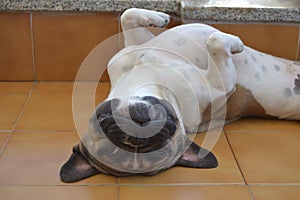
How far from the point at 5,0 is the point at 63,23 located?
0.23 m

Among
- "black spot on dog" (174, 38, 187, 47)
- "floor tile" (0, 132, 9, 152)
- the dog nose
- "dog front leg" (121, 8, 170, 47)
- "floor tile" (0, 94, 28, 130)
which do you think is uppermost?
"dog front leg" (121, 8, 170, 47)

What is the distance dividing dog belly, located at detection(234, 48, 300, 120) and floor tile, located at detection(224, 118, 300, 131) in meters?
0.03

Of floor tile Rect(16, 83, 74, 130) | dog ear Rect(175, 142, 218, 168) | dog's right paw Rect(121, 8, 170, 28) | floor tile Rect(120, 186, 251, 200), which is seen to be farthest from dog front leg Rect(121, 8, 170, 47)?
floor tile Rect(120, 186, 251, 200)

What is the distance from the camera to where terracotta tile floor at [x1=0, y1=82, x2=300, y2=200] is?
1451 mm

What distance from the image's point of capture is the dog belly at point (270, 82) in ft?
5.89

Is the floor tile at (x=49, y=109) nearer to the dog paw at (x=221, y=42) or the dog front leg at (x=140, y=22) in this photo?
the dog front leg at (x=140, y=22)

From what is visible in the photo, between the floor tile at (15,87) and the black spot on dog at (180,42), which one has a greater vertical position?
the black spot on dog at (180,42)

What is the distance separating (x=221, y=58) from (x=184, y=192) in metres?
0.44

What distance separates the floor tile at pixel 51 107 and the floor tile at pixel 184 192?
0.42 meters

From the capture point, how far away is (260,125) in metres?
1.84

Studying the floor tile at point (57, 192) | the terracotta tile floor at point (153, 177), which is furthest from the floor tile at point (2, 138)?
the floor tile at point (57, 192)

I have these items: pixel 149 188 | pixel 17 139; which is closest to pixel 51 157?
pixel 17 139

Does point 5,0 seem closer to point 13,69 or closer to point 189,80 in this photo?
point 13,69

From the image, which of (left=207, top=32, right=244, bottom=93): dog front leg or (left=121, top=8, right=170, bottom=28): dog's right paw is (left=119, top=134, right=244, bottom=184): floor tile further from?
(left=121, top=8, right=170, bottom=28): dog's right paw
